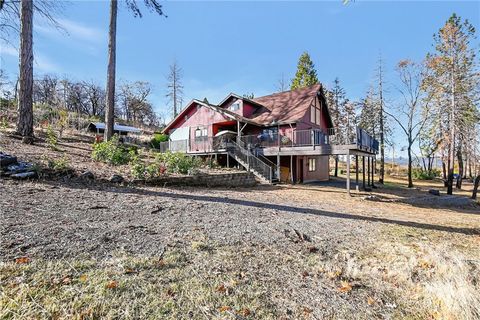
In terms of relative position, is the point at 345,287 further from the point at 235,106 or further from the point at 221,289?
the point at 235,106

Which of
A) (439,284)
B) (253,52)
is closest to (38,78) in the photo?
(253,52)

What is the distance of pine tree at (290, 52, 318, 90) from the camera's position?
30609 millimetres

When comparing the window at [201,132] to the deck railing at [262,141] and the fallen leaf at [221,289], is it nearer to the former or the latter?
the deck railing at [262,141]

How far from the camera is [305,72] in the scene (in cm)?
3091

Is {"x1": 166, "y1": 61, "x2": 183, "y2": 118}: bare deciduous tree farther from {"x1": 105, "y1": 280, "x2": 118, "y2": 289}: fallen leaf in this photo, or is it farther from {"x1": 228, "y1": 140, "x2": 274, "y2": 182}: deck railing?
{"x1": 105, "y1": 280, "x2": 118, "y2": 289}: fallen leaf

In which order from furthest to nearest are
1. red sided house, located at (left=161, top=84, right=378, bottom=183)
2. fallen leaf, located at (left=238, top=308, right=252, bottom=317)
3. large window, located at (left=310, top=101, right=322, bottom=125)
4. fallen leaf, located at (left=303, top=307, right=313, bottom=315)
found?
1. large window, located at (left=310, top=101, right=322, bottom=125)
2. red sided house, located at (left=161, top=84, right=378, bottom=183)
3. fallen leaf, located at (left=303, top=307, right=313, bottom=315)
4. fallen leaf, located at (left=238, top=308, right=252, bottom=317)

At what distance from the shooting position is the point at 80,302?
6.55 feet

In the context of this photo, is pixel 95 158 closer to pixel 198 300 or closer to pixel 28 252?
pixel 28 252

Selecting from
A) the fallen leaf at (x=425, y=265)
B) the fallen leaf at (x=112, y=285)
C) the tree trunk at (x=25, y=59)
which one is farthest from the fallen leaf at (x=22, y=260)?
the tree trunk at (x=25, y=59)

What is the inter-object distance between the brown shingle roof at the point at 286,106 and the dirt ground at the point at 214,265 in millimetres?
14224

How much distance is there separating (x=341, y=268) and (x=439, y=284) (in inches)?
41.3

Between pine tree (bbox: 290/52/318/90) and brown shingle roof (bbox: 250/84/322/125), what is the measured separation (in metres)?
9.92

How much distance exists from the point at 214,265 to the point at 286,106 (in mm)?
18917

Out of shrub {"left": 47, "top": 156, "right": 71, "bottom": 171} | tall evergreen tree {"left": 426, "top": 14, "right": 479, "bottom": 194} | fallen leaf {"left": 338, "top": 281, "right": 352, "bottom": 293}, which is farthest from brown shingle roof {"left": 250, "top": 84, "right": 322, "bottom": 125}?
fallen leaf {"left": 338, "top": 281, "right": 352, "bottom": 293}
